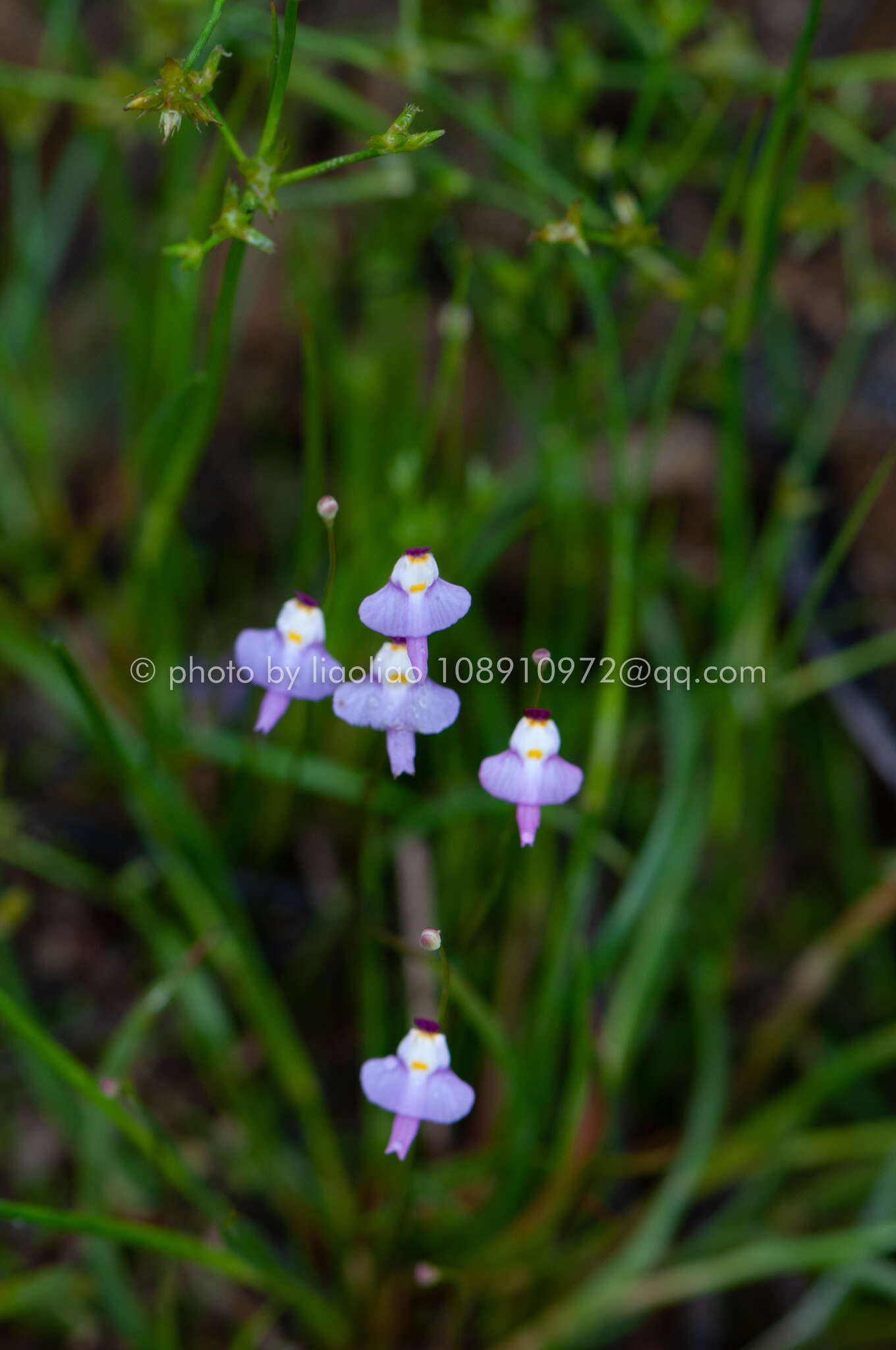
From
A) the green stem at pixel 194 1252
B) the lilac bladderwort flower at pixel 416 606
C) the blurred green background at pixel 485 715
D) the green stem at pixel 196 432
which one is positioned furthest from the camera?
the blurred green background at pixel 485 715

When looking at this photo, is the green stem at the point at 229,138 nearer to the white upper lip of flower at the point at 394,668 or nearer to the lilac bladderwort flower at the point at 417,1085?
the white upper lip of flower at the point at 394,668

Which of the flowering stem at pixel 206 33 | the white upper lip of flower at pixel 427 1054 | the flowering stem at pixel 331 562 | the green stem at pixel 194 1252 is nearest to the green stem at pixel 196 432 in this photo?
the flowering stem at pixel 206 33

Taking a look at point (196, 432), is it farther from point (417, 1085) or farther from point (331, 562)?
point (417, 1085)

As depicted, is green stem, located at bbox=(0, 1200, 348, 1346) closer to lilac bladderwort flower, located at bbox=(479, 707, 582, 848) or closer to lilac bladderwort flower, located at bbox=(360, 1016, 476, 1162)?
lilac bladderwort flower, located at bbox=(360, 1016, 476, 1162)

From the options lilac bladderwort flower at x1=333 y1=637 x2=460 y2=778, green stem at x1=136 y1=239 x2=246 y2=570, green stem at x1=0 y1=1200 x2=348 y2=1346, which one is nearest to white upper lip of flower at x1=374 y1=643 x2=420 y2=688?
lilac bladderwort flower at x1=333 y1=637 x2=460 y2=778

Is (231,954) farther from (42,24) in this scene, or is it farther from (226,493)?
(42,24)

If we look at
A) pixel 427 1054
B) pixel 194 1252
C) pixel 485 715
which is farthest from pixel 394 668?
pixel 485 715
